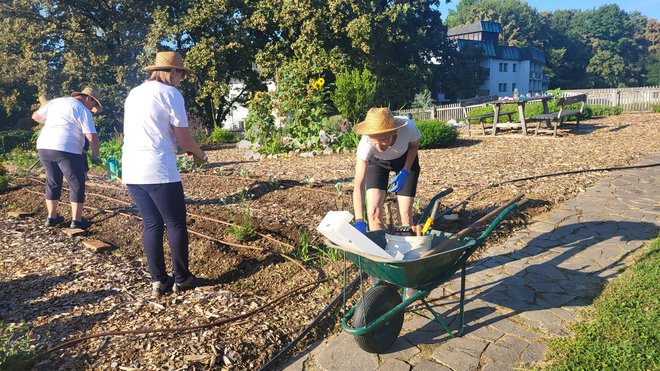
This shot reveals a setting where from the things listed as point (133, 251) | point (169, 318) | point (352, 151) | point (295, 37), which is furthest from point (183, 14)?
point (169, 318)

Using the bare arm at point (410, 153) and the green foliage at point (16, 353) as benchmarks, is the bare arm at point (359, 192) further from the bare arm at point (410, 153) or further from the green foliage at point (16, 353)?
the green foliage at point (16, 353)

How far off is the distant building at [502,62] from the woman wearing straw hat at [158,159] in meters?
52.8

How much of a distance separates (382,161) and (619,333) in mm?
1818

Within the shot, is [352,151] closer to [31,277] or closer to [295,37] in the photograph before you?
[31,277]

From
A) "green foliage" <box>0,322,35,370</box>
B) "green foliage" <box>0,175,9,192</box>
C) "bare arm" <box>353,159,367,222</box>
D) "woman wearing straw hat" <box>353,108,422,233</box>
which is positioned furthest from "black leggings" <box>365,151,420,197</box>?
"green foliage" <box>0,175,9,192</box>

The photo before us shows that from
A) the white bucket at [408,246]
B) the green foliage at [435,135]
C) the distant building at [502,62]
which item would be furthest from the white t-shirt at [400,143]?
the distant building at [502,62]

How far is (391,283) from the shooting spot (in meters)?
2.46

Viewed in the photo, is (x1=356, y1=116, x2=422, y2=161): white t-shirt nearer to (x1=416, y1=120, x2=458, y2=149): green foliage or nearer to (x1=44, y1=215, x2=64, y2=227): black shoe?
(x1=44, y1=215, x2=64, y2=227): black shoe

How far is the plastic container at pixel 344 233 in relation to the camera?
2197 mm

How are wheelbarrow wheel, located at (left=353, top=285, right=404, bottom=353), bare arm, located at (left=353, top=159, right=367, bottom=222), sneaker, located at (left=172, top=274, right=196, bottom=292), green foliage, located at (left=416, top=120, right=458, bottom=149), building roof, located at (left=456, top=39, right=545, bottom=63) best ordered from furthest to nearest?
building roof, located at (left=456, top=39, right=545, bottom=63)
green foliage, located at (left=416, top=120, right=458, bottom=149)
sneaker, located at (left=172, top=274, right=196, bottom=292)
bare arm, located at (left=353, top=159, right=367, bottom=222)
wheelbarrow wheel, located at (left=353, top=285, right=404, bottom=353)

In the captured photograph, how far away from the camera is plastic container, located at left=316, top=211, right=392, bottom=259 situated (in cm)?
220

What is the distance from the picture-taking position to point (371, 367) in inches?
96.2

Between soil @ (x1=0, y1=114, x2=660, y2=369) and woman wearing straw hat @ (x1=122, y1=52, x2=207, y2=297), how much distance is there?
0.32m

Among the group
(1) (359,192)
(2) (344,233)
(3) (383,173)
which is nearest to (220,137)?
(3) (383,173)
